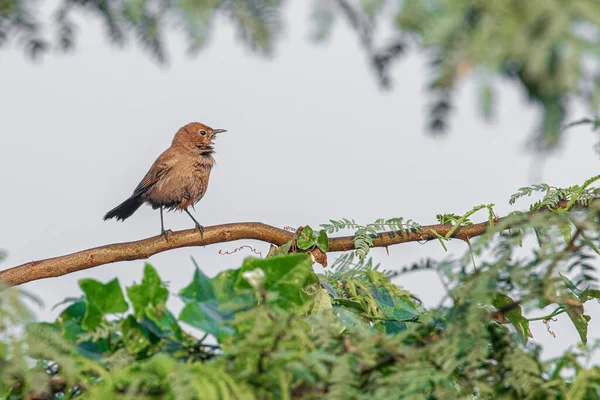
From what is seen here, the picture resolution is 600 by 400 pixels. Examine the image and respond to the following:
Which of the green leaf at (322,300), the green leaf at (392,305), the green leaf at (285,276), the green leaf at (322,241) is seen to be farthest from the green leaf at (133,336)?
the green leaf at (322,241)

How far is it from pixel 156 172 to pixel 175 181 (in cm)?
22

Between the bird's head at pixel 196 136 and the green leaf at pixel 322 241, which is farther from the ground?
the bird's head at pixel 196 136

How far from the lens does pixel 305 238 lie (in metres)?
2.08

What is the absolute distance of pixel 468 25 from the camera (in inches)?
→ 28.8

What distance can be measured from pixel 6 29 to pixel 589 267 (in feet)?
2.83

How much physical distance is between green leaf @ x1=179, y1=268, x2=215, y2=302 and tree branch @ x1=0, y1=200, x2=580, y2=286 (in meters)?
0.95

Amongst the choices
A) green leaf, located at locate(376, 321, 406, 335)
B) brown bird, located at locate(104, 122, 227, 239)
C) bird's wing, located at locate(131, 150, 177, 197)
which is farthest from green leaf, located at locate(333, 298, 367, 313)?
bird's wing, located at locate(131, 150, 177, 197)

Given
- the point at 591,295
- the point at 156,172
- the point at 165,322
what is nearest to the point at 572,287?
the point at 591,295

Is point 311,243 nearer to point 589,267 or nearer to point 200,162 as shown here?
point 589,267

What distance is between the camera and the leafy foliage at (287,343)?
0.96m

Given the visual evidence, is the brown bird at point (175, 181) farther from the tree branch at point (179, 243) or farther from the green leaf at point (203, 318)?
the green leaf at point (203, 318)

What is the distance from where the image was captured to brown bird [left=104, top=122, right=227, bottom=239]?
5.37 m

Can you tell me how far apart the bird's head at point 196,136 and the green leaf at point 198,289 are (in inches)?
175

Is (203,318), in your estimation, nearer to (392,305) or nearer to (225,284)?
(225,284)
